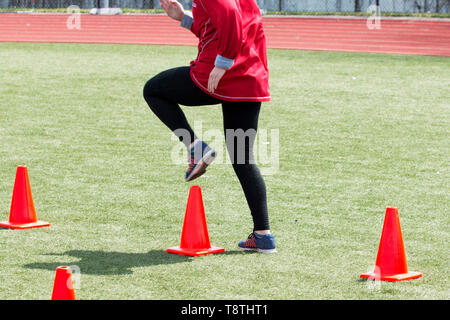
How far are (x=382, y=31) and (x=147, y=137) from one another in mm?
15314

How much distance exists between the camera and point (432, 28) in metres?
24.0

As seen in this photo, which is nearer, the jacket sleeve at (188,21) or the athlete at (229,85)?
the athlete at (229,85)

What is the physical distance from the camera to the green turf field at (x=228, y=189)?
15.4ft

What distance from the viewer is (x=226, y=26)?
4.67 m

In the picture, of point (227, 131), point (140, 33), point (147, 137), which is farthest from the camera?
point (140, 33)

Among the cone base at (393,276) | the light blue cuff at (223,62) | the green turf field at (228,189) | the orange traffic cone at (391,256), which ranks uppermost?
the light blue cuff at (223,62)

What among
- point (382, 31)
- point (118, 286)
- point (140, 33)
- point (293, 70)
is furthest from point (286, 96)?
point (140, 33)

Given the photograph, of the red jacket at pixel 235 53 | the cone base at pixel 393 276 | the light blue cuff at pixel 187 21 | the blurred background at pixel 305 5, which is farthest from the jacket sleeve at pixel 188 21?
the blurred background at pixel 305 5

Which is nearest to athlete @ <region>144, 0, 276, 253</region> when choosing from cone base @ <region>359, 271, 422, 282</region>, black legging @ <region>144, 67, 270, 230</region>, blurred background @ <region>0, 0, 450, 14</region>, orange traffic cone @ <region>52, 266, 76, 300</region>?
black legging @ <region>144, 67, 270, 230</region>

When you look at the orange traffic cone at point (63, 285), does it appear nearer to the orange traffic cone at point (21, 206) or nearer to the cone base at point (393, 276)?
the cone base at point (393, 276)

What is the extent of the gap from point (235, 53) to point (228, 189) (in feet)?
8.70

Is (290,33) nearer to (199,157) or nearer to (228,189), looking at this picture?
(228,189)
